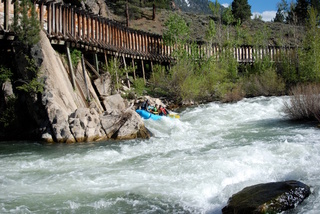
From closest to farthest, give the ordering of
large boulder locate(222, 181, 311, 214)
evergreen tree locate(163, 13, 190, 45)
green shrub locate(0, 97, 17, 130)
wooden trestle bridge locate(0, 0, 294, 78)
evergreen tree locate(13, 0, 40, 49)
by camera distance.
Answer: large boulder locate(222, 181, 311, 214) < evergreen tree locate(13, 0, 40, 49) < green shrub locate(0, 97, 17, 130) < wooden trestle bridge locate(0, 0, 294, 78) < evergreen tree locate(163, 13, 190, 45)

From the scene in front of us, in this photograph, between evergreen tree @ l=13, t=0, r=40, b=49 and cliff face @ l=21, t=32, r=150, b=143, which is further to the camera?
evergreen tree @ l=13, t=0, r=40, b=49

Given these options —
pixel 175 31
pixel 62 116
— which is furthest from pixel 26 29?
pixel 175 31

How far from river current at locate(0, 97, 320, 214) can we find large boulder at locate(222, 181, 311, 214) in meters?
0.18

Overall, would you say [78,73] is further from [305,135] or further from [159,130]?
[305,135]

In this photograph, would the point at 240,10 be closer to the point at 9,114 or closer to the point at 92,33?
the point at 92,33

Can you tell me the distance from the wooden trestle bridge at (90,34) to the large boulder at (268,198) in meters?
11.1

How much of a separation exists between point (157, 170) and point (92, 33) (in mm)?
12591

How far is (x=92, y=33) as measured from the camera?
62.3 ft

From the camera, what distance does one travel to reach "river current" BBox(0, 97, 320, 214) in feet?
20.2

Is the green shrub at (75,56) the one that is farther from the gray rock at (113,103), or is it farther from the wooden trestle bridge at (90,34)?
the gray rock at (113,103)

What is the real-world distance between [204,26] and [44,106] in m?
44.5

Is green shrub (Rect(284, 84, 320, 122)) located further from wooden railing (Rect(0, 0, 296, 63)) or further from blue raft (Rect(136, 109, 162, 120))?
wooden railing (Rect(0, 0, 296, 63))

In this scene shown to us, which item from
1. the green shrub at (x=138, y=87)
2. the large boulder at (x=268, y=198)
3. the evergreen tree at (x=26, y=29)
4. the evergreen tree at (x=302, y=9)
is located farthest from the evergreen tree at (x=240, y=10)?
the large boulder at (x=268, y=198)

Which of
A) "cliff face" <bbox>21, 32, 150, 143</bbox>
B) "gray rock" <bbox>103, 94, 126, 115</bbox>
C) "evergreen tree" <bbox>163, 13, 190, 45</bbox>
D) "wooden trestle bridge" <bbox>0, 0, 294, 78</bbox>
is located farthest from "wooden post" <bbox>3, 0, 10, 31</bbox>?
"evergreen tree" <bbox>163, 13, 190, 45</bbox>
